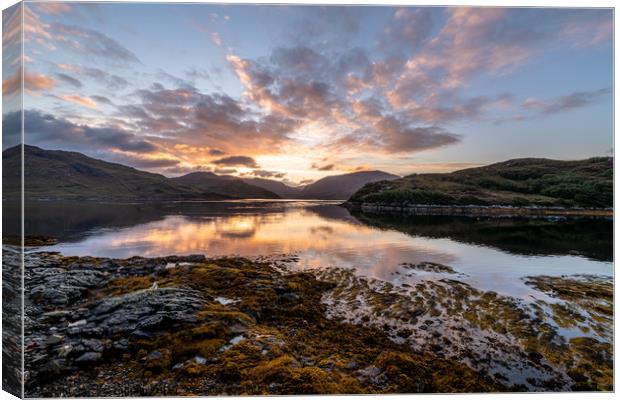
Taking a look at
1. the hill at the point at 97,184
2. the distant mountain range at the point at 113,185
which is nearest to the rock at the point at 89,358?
the distant mountain range at the point at 113,185

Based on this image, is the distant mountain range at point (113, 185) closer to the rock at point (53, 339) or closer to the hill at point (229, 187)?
the hill at point (229, 187)

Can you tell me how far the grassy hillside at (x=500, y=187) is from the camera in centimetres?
4472

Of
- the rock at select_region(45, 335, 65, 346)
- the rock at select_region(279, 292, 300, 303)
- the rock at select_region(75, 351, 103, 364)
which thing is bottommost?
the rock at select_region(279, 292, 300, 303)

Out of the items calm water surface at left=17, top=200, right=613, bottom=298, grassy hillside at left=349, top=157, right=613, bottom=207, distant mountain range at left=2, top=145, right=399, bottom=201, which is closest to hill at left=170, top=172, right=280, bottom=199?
distant mountain range at left=2, top=145, right=399, bottom=201

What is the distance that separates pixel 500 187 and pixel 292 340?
7989cm

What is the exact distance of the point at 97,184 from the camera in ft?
536

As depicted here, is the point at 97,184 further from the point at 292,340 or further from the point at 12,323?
the point at 292,340

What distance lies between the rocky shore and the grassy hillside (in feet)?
95.0

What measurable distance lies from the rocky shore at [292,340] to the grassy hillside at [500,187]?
28962 millimetres

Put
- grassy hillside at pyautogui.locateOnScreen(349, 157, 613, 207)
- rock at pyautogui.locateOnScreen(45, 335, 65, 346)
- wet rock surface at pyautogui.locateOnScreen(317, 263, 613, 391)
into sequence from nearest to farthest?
rock at pyautogui.locateOnScreen(45, 335, 65, 346) < wet rock surface at pyautogui.locateOnScreen(317, 263, 613, 391) < grassy hillside at pyautogui.locateOnScreen(349, 157, 613, 207)

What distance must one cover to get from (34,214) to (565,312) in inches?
2990

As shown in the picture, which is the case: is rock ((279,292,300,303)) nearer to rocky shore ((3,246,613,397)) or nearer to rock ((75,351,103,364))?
rocky shore ((3,246,613,397))

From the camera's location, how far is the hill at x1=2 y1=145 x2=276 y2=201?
134 meters

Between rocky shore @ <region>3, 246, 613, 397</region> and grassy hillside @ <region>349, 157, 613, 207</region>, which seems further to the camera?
grassy hillside @ <region>349, 157, 613, 207</region>
